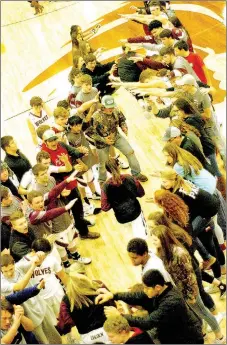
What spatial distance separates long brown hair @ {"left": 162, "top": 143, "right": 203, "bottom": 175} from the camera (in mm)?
5734

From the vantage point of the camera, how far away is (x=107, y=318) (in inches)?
190

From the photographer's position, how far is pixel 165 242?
5.03 meters

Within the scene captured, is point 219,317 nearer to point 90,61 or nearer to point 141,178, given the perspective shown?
point 141,178

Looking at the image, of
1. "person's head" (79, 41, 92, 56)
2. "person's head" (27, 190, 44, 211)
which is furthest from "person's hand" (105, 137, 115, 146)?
"person's head" (79, 41, 92, 56)

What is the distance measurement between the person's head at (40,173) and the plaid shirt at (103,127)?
102cm

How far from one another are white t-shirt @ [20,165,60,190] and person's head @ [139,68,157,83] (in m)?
1.99

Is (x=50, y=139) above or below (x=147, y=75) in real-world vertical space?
above

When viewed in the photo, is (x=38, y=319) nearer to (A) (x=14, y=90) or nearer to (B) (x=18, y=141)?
(B) (x=18, y=141)

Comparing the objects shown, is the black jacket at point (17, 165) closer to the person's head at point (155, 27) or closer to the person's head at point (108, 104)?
the person's head at point (108, 104)

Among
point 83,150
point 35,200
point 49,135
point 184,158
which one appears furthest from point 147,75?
point 35,200

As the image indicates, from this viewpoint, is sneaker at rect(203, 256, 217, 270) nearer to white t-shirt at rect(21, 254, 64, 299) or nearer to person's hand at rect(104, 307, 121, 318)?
person's hand at rect(104, 307, 121, 318)

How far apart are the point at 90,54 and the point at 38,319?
372cm

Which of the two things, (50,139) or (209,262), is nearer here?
(209,262)

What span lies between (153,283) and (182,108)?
7.27 ft
